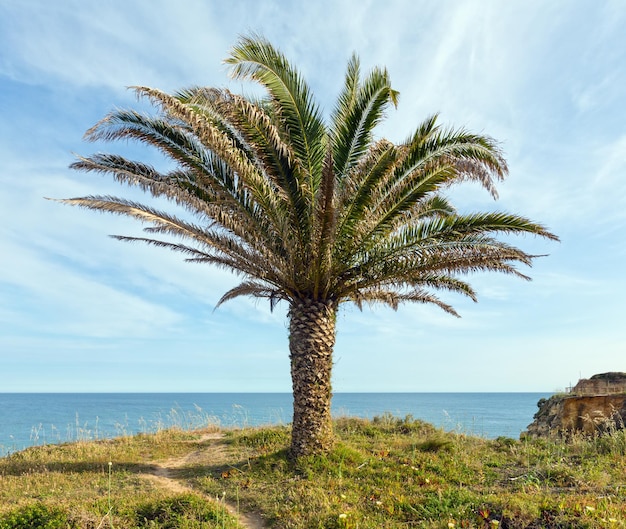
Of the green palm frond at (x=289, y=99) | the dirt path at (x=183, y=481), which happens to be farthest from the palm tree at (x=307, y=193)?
the dirt path at (x=183, y=481)

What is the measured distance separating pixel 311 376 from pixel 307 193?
12.9 feet

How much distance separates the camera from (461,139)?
9.18m

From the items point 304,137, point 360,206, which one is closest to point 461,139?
point 360,206

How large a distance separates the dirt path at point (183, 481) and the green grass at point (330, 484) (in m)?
0.05

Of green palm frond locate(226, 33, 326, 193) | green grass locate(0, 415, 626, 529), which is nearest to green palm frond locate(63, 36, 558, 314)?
green palm frond locate(226, 33, 326, 193)

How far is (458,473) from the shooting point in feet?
29.1

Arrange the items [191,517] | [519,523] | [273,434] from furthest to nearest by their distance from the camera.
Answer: [273,434]
[191,517]
[519,523]

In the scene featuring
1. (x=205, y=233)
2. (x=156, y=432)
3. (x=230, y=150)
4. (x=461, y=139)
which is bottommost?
(x=156, y=432)

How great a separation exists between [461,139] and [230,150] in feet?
15.2

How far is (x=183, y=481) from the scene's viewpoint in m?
9.56

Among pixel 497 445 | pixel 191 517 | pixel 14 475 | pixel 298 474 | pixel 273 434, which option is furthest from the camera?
pixel 273 434

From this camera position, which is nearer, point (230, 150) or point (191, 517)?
point (191, 517)

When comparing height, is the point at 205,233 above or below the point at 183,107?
below

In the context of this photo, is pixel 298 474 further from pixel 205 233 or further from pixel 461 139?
pixel 461 139
